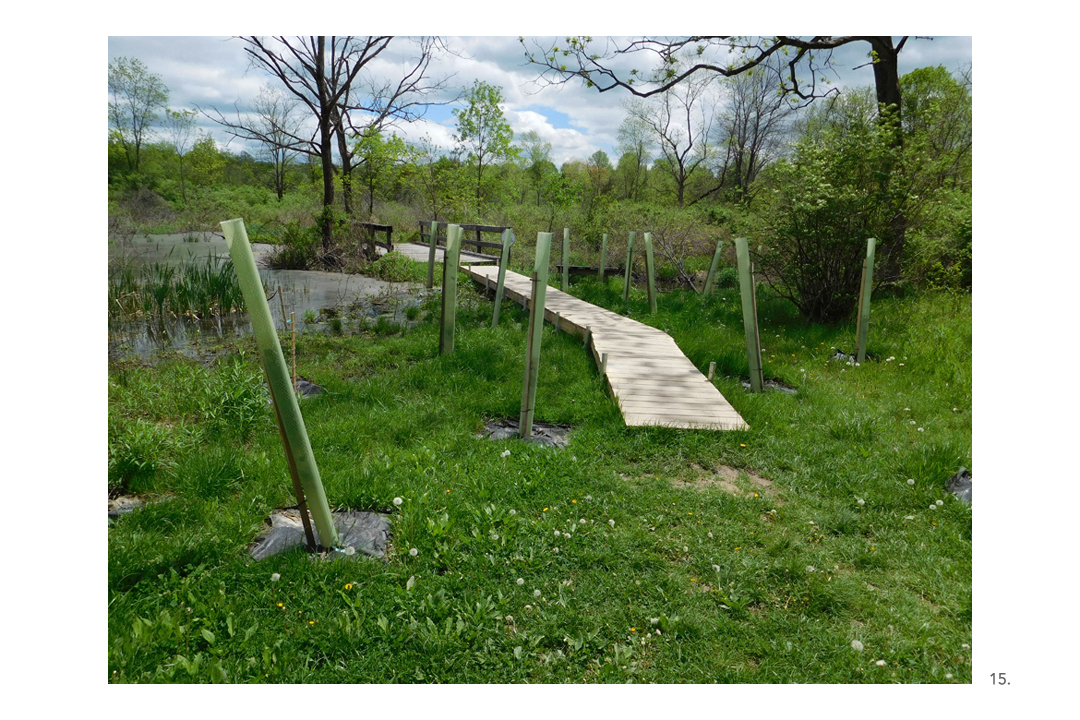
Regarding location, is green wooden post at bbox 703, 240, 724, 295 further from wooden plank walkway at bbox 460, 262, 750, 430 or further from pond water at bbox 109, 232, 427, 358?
pond water at bbox 109, 232, 427, 358

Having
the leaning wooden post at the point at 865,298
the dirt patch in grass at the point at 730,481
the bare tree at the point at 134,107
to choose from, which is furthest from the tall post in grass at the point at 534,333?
the bare tree at the point at 134,107

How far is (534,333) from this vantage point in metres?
4.94

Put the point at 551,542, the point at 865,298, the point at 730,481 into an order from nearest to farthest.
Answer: the point at 551,542 → the point at 730,481 → the point at 865,298

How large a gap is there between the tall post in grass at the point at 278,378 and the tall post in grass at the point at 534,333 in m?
2.10

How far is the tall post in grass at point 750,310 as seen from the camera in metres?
6.09

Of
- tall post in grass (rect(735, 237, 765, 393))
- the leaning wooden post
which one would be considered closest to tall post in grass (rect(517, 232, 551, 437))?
tall post in grass (rect(735, 237, 765, 393))

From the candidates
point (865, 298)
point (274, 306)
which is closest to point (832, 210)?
point (865, 298)

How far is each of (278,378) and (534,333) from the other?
7.87ft

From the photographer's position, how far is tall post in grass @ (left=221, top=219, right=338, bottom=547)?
276 centimetres

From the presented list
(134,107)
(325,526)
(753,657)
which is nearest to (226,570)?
(325,526)

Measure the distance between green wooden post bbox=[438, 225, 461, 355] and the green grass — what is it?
45.7 inches

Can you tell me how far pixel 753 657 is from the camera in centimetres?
275

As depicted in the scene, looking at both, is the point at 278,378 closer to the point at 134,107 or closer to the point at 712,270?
the point at 712,270

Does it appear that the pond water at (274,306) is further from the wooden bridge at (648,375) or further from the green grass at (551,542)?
A: the wooden bridge at (648,375)
